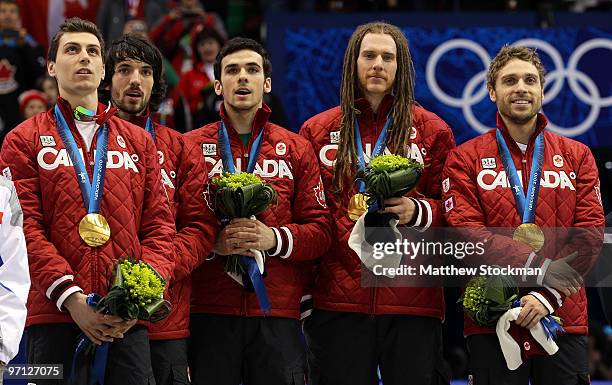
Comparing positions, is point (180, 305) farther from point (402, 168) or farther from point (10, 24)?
point (10, 24)

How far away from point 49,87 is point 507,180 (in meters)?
4.66

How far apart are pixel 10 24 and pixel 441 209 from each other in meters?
5.27

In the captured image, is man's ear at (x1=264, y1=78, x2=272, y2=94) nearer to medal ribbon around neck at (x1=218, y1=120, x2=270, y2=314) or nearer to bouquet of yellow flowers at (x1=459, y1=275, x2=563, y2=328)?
medal ribbon around neck at (x1=218, y1=120, x2=270, y2=314)

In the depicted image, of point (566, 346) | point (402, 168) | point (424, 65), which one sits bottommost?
point (566, 346)

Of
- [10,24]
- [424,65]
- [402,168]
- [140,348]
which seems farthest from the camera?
[10,24]

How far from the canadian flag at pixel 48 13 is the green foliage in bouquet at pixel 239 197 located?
545 cm

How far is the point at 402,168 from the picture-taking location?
5.36 metres

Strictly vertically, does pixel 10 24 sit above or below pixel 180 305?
above

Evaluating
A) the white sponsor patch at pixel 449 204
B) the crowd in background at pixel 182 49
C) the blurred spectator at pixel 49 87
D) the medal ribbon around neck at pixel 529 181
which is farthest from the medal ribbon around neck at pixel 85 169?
the blurred spectator at pixel 49 87

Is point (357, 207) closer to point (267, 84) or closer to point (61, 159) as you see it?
point (267, 84)

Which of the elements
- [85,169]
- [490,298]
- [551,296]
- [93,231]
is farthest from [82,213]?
[551,296]

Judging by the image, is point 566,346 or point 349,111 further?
point 349,111

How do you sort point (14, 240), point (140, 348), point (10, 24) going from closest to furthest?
point (14, 240) → point (140, 348) → point (10, 24)

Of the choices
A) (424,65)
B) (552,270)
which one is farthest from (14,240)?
(424,65)
